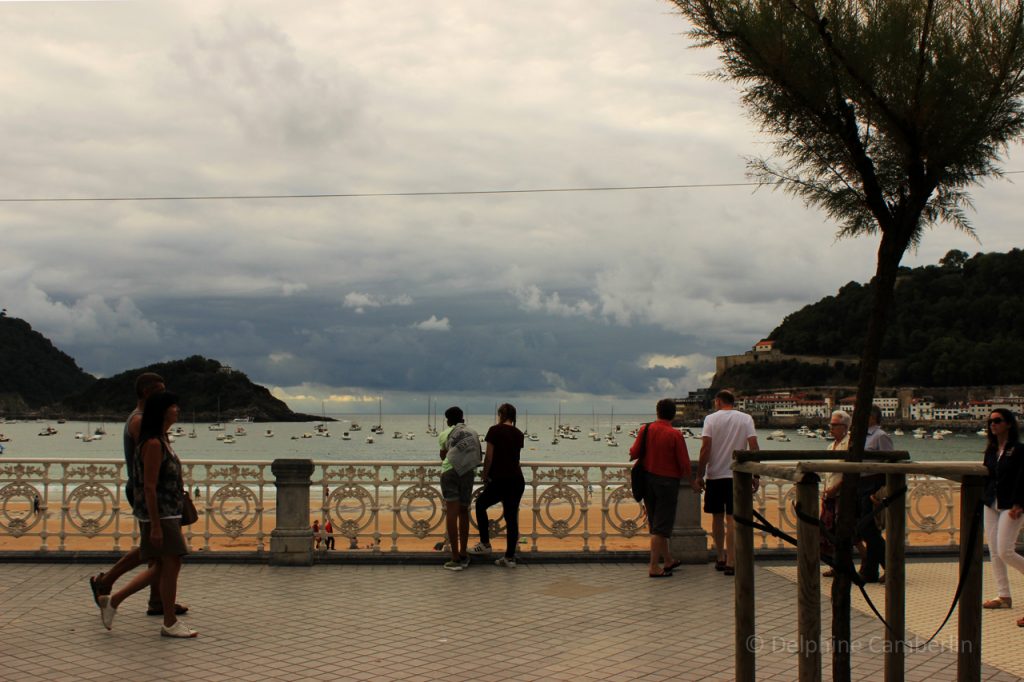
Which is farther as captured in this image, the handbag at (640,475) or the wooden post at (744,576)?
the handbag at (640,475)

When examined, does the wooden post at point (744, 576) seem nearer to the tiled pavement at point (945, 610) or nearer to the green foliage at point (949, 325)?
the tiled pavement at point (945, 610)

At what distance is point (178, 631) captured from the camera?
7375 millimetres

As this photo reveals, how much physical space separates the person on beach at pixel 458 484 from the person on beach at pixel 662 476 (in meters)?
1.82

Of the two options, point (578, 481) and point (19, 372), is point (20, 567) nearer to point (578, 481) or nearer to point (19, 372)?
point (578, 481)

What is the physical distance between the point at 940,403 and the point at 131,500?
5056 inches

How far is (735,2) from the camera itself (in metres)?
5.18

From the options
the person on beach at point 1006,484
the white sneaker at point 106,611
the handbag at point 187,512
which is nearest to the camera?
the white sneaker at point 106,611

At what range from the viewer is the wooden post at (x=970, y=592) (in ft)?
13.6

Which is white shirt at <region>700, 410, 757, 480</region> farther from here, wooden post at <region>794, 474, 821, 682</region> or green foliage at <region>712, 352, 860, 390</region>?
green foliage at <region>712, 352, 860, 390</region>

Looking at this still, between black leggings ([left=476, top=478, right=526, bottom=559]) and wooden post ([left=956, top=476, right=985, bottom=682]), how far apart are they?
256 inches

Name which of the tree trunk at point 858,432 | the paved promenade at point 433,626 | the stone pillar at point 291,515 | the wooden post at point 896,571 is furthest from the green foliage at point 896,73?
the stone pillar at point 291,515

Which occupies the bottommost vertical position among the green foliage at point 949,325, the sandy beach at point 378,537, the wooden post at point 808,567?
the sandy beach at point 378,537

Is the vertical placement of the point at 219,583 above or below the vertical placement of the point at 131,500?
below

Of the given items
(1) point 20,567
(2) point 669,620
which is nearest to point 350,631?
(2) point 669,620
